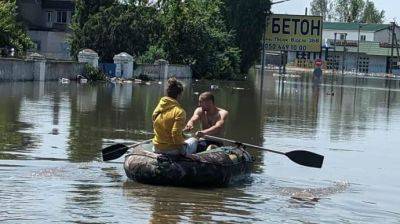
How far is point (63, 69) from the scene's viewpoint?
4456cm

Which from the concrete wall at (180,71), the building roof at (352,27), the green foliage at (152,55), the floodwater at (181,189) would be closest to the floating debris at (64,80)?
the floodwater at (181,189)

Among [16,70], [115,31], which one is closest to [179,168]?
[16,70]

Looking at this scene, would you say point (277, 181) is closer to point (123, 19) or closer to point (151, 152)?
point (151, 152)

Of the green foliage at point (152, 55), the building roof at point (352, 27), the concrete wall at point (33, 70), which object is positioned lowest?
the concrete wall at point (33, 70)

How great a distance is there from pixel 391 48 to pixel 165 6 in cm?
6490

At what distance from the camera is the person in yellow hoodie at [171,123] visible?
11398 millimetres

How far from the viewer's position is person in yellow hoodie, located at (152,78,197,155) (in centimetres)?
1140

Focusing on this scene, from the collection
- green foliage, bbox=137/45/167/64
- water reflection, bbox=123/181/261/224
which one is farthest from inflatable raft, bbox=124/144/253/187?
green foliage, bbox=137/45/167/64

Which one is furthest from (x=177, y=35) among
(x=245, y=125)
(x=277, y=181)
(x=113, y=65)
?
(x=277, y=181)

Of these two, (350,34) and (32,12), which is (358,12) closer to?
(350,34)

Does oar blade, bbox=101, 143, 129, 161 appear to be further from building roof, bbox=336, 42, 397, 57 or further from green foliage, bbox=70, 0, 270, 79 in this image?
building roof, bbox=336, 42, 397, 57

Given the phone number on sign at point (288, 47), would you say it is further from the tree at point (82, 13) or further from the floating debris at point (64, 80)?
the floating debris at point (64, 80)

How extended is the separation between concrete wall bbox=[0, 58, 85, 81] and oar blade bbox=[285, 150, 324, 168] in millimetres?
25311

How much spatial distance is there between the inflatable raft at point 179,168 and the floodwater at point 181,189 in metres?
0.16
